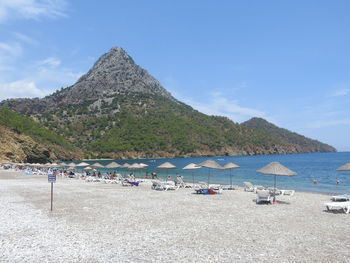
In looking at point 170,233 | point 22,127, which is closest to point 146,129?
point 22,127

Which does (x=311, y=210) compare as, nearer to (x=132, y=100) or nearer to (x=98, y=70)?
(x=132, y=100)

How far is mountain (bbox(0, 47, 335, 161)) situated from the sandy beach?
10636cm

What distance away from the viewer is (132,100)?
155625 millimetres

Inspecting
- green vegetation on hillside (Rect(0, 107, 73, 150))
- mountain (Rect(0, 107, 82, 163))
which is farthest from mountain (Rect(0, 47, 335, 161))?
mountain (Rect(0, 107, 82, 163))

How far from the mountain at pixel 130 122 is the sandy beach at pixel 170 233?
106m

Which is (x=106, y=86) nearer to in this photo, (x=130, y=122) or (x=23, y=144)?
(x=130, y=122)

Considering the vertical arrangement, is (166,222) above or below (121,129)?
below

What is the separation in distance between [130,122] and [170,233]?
13010 cm

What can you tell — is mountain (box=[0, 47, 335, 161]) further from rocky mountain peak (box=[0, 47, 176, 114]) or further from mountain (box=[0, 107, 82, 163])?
mountain (box=[0, 107, 82, 163])

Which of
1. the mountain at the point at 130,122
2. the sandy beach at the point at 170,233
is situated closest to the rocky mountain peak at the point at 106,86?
the mountain at the point at 130,122

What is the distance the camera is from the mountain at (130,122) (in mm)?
129250

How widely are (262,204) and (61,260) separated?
12391 mm

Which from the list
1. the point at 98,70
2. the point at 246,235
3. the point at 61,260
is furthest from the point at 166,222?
the point at 98,70

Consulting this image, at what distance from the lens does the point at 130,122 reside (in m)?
139
